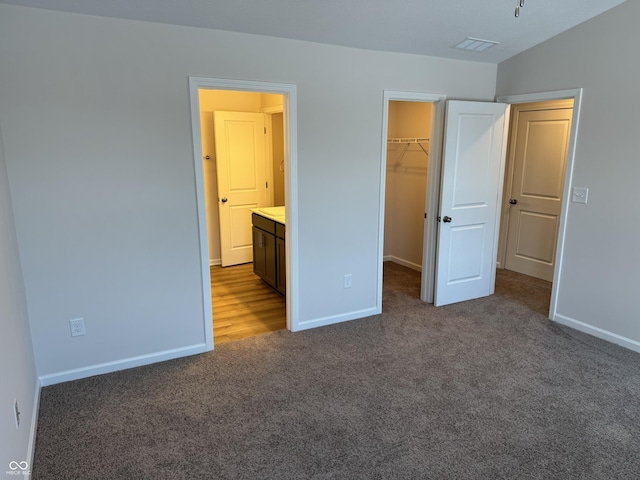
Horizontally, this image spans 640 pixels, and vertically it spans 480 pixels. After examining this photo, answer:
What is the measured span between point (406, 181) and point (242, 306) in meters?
2.64

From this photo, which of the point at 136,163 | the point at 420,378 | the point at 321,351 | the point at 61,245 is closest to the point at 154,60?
the point at 136,163

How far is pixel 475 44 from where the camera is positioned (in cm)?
357

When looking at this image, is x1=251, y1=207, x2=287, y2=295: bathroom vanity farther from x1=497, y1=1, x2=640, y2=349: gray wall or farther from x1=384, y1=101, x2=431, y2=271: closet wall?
x1=497, y1=1, x2=640, y2=349: gray wall

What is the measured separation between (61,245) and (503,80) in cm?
400

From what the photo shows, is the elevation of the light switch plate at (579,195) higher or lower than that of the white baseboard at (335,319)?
higher

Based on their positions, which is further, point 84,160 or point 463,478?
point 84,160

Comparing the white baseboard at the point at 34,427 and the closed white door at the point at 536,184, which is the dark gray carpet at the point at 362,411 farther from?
the closed white door at the point at 536,184

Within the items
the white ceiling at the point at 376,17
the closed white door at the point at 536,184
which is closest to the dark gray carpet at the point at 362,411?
the closed white door at the point at 536,184

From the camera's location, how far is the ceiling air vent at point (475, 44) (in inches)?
137

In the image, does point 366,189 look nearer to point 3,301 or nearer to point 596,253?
point 596,253

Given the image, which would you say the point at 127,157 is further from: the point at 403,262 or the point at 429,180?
the point at 403,262

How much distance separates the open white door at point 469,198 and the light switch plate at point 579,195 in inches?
30.5

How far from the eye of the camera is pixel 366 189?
12.4 feet

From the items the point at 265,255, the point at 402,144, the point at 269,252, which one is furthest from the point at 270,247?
the point at 402,144
